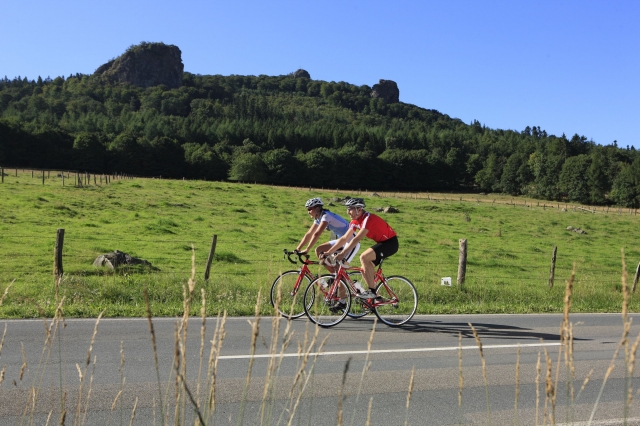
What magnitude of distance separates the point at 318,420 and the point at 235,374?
1789 mm

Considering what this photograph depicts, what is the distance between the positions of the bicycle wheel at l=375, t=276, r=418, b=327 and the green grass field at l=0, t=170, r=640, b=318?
2.22 metres

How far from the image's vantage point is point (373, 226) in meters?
10.1

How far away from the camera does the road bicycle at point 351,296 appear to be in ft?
33.6

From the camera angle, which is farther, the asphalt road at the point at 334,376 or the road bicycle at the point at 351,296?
the road bicycle at the point at 351,296

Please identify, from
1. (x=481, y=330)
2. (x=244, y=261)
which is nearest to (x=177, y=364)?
(x=481, y=330)

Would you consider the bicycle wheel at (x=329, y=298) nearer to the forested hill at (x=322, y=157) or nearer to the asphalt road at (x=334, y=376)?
the asphalt road at (x=334, y=376)

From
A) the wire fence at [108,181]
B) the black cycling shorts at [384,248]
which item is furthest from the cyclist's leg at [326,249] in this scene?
the wire fence at [108,181]

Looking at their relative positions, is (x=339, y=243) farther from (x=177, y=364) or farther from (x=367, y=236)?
(x=177, y=364)

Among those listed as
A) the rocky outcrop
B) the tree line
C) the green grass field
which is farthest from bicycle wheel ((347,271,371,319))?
the tree line

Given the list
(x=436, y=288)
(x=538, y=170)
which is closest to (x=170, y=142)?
(x=538, y=170)

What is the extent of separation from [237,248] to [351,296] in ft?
58.0

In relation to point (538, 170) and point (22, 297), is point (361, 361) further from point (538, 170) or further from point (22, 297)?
point (538, 170)

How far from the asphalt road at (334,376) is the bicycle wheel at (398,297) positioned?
34 cm

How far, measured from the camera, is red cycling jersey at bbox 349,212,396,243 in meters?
9.96
